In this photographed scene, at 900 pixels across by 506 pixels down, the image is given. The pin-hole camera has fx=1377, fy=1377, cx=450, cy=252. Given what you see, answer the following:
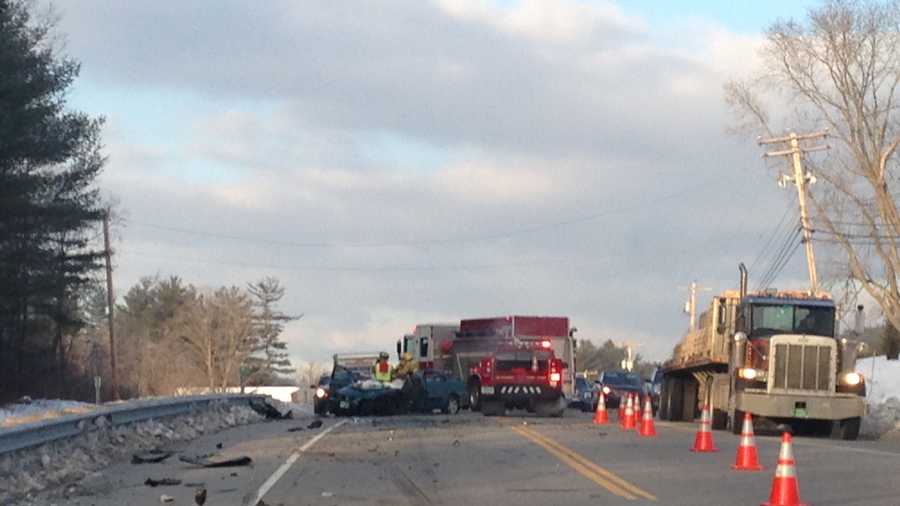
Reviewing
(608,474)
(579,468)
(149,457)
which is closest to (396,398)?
(149,457)

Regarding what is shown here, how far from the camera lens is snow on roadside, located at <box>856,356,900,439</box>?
34.4 m

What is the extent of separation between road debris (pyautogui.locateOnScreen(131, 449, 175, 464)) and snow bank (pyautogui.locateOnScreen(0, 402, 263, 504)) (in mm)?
285

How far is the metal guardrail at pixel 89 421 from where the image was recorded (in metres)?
15.6

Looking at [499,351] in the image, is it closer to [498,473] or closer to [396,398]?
[396,398]

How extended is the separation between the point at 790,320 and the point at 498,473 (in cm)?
1413

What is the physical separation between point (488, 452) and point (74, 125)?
23.4m

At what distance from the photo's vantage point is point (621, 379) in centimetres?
5372

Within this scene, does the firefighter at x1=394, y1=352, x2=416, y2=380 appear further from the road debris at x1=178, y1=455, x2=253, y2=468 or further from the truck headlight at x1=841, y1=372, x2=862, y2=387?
the road debris at x1=178, y1=455, x2=253, y2=468

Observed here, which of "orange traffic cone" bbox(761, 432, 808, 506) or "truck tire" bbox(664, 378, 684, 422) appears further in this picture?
"truck tire" bbox(664, 378, 684, 422)

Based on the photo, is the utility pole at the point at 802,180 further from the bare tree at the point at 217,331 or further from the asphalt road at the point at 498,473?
the bare tree at the point at 217,331

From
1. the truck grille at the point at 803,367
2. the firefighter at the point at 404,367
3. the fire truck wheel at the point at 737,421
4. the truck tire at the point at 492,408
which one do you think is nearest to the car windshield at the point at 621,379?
the firefighter at the point at 404,367

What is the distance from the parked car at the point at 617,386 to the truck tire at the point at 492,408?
9.73 meters

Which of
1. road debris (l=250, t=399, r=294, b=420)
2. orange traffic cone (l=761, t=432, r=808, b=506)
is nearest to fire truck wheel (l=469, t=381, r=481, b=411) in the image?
road debris (l=250, t=399, r=294, b=420)

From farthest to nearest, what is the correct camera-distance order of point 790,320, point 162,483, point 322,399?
point 322,399
point 790,320
point 162,483
